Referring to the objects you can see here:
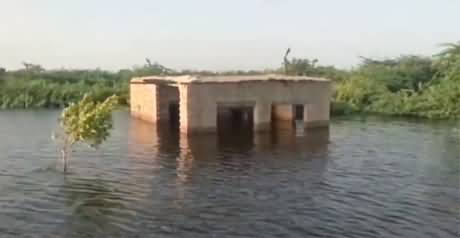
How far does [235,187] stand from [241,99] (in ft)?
67.7

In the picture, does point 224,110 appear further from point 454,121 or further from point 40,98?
point 40,98

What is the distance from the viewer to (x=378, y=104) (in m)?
68.6

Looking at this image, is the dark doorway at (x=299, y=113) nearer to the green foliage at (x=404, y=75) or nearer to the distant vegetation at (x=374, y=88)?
the distant vegetation at (x=374, y=88)

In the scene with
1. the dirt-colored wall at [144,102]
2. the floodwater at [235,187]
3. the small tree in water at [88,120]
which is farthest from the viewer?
the dirt-colored wall at [144,102]

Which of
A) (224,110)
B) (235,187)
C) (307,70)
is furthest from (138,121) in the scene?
(307,70)

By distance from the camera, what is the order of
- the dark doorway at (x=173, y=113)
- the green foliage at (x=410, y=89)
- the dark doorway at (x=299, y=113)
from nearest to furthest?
the dark doorway at (x=173, y=113) < the dark doorway at (x=299, y=113) < the green foliage at (x=410, y=89)

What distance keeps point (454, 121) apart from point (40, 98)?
49679 mm

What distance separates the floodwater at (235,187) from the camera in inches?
818

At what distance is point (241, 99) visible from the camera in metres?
47.0

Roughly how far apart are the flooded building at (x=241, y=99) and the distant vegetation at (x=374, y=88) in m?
13.3

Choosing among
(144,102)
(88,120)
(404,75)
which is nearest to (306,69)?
(404,75)

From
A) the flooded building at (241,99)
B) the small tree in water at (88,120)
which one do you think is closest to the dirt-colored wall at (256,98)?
the flooded building at (241,99)

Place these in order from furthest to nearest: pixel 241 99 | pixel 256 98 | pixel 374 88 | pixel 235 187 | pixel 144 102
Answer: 1. pixel 374 88
2. pixel 144 102
3. pixel 256 98
4. pixel 241 99
5. pixel 235 187

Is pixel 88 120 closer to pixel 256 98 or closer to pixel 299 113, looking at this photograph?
pixel 256 98
